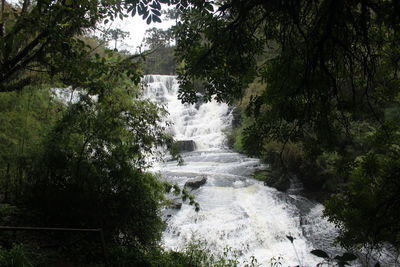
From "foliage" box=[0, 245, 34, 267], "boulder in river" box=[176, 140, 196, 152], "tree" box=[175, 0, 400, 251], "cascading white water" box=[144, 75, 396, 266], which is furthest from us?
"boulder in river" box=[176, 140, 196, 152]

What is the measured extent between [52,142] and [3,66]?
7.28ft

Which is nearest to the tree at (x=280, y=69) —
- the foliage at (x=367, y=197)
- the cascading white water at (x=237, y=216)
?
the foliage at (x=367, y=197)

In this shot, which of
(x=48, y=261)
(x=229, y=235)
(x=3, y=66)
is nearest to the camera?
(x=3, y=66)

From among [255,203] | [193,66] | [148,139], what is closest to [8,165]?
[148,139]

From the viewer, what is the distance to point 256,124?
3154mm

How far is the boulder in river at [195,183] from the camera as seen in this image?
1119 cm

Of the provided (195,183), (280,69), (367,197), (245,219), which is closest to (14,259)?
(280,69)

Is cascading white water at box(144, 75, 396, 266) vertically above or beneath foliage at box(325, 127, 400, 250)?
beneath

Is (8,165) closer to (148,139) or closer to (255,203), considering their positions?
(148,139)

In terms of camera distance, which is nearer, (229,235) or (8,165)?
(8,165)

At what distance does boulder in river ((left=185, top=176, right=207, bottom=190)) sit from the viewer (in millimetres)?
11188

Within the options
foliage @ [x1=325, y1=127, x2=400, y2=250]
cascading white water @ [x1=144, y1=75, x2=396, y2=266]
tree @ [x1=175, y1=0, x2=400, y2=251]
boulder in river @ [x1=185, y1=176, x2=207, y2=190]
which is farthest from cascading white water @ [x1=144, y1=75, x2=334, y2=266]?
foliage @ [x1=325, y1=127, x2=400, y2=250]

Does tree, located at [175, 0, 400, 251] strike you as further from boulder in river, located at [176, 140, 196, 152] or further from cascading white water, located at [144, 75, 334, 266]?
boulder in river, located at [176, 140, 196, 152]

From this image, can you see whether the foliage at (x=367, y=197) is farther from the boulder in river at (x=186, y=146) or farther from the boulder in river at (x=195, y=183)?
the boulder in river at (x=186, y=146)
